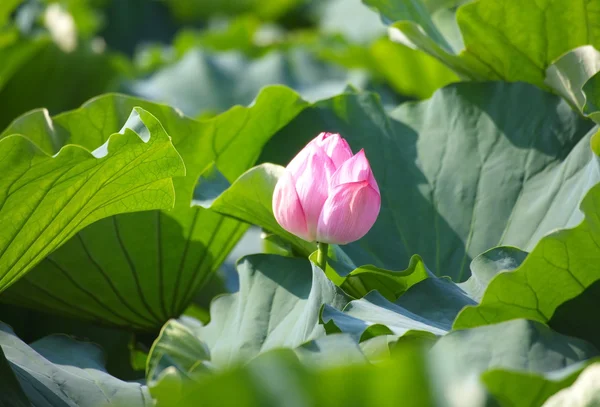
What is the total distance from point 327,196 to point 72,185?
0.95 feet

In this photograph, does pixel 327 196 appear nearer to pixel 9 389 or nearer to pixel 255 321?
pixel 255 321

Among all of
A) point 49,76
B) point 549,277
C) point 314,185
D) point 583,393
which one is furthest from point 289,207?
point 49,76

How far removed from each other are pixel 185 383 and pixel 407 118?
0.67m

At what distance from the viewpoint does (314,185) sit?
92 centimetres

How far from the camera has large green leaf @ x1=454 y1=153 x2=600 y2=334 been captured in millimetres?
801

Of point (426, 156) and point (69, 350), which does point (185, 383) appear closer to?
point (69, 350)

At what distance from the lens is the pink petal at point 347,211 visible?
0.90m

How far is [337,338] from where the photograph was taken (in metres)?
0.74

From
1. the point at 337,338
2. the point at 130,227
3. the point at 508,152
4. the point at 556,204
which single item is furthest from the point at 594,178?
the point at 130,227

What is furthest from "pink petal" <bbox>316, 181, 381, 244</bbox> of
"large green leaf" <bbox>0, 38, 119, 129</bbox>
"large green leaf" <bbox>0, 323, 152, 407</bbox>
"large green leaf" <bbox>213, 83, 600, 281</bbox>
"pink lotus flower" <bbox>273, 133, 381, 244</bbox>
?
"large green leaf" <bbox>0, 38, 119, 129</bbox>

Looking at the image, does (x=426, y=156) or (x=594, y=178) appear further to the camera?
(x=426, y=156)

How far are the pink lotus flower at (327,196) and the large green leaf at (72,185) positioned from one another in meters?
0.14

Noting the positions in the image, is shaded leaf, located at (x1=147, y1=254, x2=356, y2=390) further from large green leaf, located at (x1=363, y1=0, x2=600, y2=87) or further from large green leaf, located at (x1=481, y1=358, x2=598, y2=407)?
large green leaf, located at (x1=363, y1=0, x2=600, y2=87)

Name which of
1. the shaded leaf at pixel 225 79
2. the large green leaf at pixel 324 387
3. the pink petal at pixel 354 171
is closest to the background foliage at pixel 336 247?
the large green leaf at pixel 324 387
